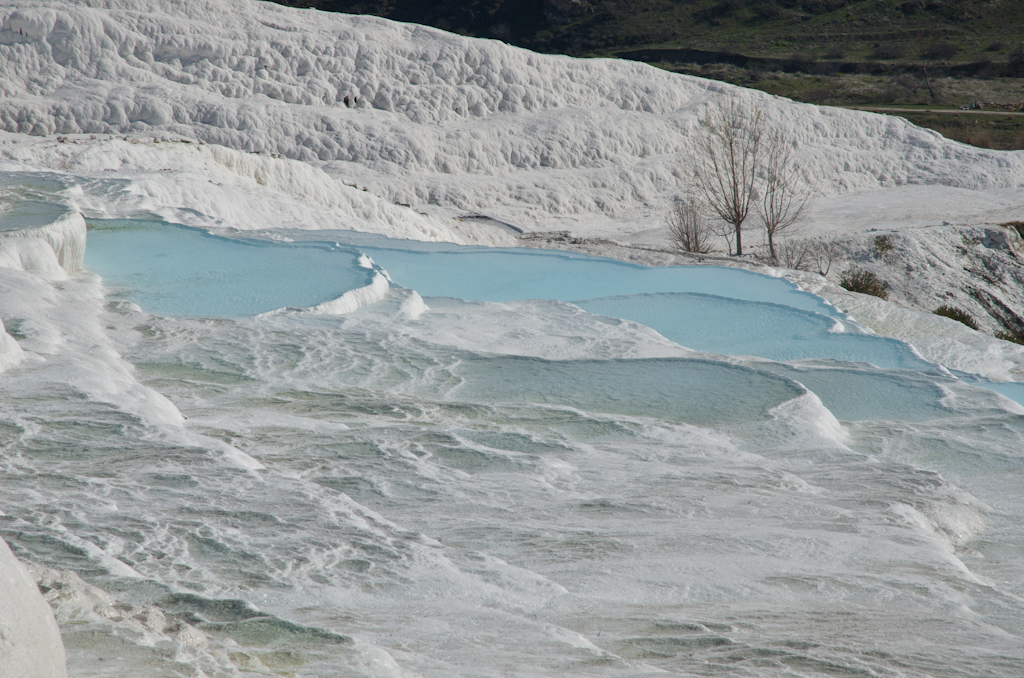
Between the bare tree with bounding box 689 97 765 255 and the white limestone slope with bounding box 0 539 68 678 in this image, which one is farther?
the bare tree with bounding box 689 97 765 255

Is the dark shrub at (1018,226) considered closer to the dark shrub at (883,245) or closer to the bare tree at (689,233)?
the dark shrub at (883,245)

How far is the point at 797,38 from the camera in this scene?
1666 inches

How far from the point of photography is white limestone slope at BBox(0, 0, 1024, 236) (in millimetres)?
16781

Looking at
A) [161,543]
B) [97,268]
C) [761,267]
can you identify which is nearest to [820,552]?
[161,543]

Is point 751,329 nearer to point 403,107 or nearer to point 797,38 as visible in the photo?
point 403,107

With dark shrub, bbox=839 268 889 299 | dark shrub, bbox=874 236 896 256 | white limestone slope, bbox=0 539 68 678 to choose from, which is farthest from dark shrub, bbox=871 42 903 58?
white limestone slope, bbox=0 539 68 678

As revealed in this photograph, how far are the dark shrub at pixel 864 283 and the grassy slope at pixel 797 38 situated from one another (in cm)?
2285

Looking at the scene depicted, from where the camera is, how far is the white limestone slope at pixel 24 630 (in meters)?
1.44

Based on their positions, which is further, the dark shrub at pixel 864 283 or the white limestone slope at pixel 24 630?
the dark shrub at pixel 864 283

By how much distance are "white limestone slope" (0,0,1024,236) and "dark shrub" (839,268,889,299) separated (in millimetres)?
6735

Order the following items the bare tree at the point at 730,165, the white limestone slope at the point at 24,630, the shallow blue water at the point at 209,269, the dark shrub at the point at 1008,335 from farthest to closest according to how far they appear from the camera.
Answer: the bare tree at the point at 730,165 → the dark shrub at the point at 1008,335 → the shallow blue water at the point at 209,269 → the white limestone slope at the point at 24,630

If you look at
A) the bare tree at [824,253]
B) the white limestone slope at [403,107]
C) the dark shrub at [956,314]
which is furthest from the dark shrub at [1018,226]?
the white limestone slope at [403,107]

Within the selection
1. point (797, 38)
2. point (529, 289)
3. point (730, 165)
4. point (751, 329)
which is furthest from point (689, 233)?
point (797, 38)

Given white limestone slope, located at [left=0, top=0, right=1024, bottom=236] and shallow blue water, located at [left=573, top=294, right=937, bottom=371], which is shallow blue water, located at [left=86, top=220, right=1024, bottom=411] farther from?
white limestone slope, located at [left=0, top=0, right=1024, bottom=236]
